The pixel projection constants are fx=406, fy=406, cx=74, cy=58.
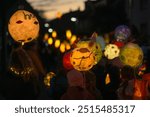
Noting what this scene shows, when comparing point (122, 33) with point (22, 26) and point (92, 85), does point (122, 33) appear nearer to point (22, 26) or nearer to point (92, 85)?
point (92, 85)

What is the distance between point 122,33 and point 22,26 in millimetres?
854

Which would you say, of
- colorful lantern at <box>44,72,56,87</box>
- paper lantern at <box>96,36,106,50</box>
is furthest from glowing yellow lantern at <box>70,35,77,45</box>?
colorful lantern at <box>44,72,56,87</box>

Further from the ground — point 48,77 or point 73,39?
point 73,39

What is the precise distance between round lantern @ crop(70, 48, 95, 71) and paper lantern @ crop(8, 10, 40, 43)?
34cm

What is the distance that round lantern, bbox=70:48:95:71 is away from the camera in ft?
9.51

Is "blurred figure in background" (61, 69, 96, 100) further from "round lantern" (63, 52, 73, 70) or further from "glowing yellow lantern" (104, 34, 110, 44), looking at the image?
"glowing yellow lantern" (104, 34, 110, 44)

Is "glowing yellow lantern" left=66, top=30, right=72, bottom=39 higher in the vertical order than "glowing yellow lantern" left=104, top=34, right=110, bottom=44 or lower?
higher

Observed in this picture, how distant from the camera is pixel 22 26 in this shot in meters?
2.91

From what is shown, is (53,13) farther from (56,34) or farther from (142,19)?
(142,19)

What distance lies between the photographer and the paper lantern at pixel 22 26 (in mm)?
2916

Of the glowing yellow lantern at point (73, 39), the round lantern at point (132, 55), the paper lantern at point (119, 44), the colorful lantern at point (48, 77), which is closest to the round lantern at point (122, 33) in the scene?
the paper lantern at point (119, 44)

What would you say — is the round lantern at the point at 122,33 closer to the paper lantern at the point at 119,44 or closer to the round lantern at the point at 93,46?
the paper lantern at the point at 119,44

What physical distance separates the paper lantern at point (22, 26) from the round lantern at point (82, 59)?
0.34 meters

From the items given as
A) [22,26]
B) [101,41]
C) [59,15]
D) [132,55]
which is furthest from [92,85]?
[22,26]
